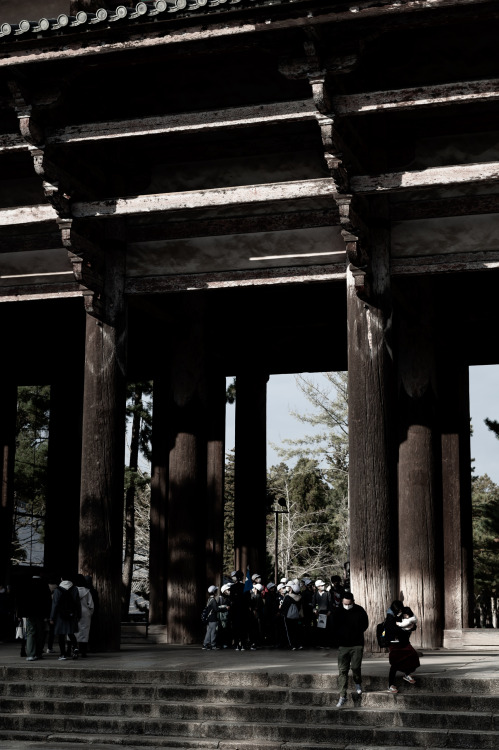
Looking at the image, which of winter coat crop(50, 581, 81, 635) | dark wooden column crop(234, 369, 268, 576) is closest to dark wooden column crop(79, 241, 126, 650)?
winter coat crop(50, 581, 81, 635)

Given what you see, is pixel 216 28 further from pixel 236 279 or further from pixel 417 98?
pixel 236 279

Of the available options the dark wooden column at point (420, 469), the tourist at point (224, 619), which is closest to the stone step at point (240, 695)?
the tourist at point (224, 619)

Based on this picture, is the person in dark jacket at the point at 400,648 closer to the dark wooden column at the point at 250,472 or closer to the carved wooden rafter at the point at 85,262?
the carved wooden rafter at the point at 85,262

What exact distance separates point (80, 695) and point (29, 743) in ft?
2.94

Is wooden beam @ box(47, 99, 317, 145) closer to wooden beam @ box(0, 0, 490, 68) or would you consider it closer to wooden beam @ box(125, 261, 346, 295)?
wooden beam @ box(0, 0, 490, 68)

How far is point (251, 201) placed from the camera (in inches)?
550

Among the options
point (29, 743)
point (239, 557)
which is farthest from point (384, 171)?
point (239, 557)

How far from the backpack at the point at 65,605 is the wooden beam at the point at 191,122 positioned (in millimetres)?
5872

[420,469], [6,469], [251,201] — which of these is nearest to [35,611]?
[251,201]

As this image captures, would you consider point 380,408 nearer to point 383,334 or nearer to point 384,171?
point 383,334

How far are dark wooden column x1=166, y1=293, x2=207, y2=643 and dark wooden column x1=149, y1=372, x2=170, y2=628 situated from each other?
11.5 ft

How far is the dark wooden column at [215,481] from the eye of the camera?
22000mm

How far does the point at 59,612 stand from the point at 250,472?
9.15 metres

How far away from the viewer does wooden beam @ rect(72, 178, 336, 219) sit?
45.1ft
